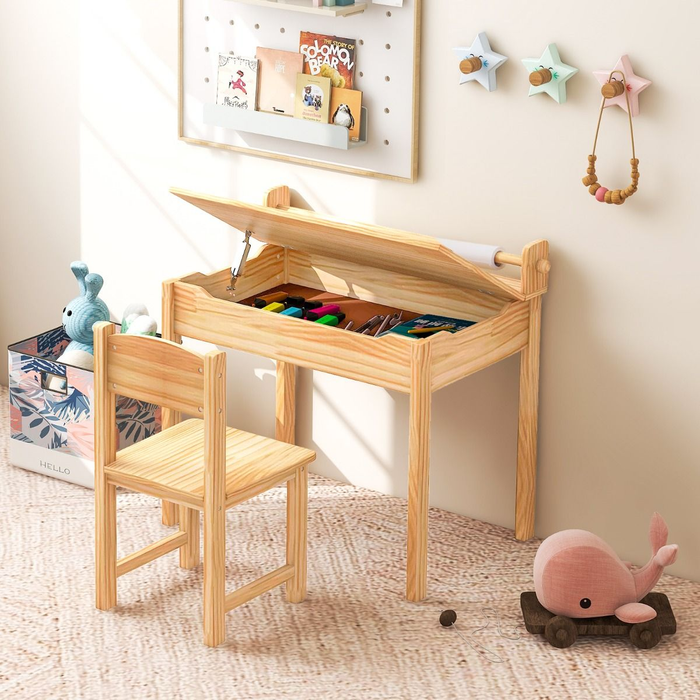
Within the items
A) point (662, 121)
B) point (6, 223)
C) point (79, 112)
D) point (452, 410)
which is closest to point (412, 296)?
point (452, 410)

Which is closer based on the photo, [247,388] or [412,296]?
[412,296]

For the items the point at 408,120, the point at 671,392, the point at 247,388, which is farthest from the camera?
A: the point at 247,388

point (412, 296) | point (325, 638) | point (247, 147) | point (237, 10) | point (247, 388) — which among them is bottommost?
point (325, 638)

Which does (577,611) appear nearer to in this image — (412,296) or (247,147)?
(412,296)

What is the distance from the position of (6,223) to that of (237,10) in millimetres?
1193

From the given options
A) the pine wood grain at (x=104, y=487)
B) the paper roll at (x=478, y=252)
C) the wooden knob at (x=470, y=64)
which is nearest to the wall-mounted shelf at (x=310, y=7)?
the wooden knob at (x=470, y=64)

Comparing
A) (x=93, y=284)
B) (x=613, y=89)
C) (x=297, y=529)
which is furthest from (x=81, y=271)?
(x=613, y=89)

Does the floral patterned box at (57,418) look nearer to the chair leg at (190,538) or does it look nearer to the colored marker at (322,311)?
the chair leg at (190,538)

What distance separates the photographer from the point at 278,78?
10.1 ft

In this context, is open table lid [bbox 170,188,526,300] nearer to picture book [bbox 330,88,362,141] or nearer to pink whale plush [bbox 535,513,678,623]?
picture book [bbox 330,88,362,141]

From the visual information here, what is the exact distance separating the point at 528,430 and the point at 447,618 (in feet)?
1.76

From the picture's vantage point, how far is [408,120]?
2920mm

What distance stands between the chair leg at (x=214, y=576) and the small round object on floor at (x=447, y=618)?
1.56ft

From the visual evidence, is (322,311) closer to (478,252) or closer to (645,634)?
(478,252)
